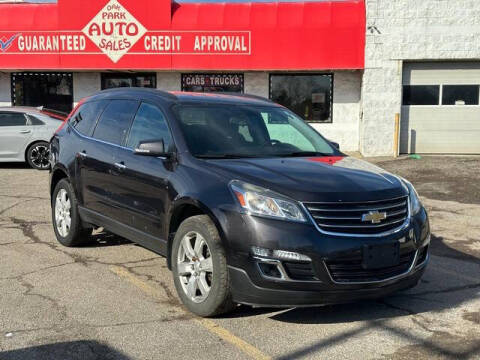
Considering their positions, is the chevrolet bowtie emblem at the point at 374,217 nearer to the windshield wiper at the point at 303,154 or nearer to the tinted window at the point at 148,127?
the windshield wiper at the point at 303,154

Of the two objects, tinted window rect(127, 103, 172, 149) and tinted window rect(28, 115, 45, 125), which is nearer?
tinted window rect(127, 103, 172, 149)

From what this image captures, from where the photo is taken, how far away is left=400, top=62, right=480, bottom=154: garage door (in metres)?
17.3

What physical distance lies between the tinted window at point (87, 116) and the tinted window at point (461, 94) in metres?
13.4

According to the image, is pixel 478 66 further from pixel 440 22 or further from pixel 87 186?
pixel 87 186

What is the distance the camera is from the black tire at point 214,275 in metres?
4.23

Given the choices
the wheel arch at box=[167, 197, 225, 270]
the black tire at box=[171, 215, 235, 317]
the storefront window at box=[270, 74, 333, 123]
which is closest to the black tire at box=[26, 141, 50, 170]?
the storefront window at box=[270, 74, 333, 123]

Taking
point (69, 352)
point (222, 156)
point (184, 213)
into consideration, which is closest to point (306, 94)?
point (222, 156)

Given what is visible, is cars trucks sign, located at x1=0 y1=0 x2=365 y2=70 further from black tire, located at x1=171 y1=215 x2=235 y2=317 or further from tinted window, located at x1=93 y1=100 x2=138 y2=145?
black tire, located at x1=171 y1=215 x2=235 y2=317

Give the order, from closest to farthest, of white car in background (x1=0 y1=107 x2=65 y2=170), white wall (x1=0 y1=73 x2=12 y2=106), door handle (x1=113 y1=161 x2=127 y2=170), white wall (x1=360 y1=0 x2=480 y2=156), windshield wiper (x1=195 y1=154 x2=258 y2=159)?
windshield wiper (x1=195 y1=154 x2=258 y2=159) < door handle (x1=113 y1=161 x2=127 y2=170) < white car in background (x1=0 y1=107 x2=65 y2=170) < white wall (x1=360 y1=0 x2=480 y2=156) < white wall (x1=0 y1=73 x2=12 y2=106)

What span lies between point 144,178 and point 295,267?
1821 millimetres

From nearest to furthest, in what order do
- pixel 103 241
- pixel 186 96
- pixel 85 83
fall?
1. pixel 186 96
2. pixel 103 241
3. pixel 85 83

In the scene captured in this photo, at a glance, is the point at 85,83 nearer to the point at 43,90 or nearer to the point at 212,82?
the point at 43,90

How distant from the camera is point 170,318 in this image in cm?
448

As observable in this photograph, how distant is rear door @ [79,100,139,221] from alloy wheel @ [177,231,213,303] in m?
1.25
